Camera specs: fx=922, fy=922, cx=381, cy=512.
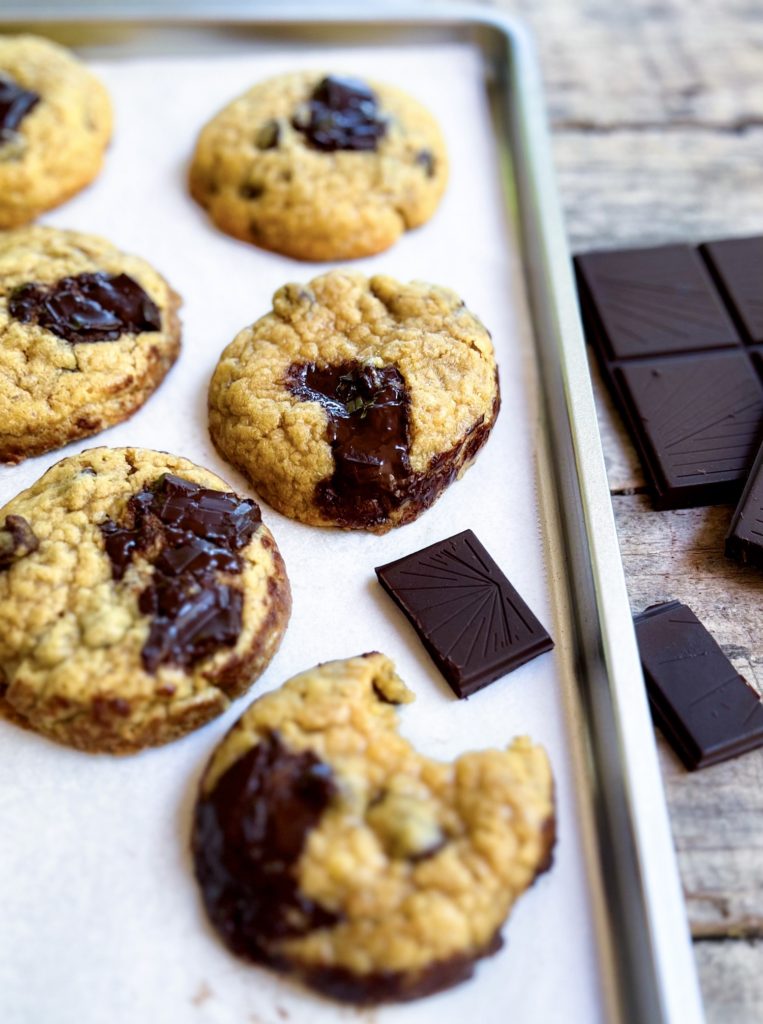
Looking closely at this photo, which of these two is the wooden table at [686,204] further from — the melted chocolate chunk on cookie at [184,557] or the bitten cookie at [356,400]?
the melted chocolate chunk on cookie at [184,557]

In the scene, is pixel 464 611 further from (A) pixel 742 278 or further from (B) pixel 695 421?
(A) pixel 742 278

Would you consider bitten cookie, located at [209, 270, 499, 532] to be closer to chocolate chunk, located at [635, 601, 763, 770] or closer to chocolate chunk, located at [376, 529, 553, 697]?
chocolate chunk, located at [376, 529, 553, 697]

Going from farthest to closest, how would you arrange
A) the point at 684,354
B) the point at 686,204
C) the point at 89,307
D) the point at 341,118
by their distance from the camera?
1. the point at 686,204
2. the point at 341,118
3. the point at 684,354
4. the point at 89,307

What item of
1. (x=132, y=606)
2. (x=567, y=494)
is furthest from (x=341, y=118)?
(x=132, y=606)

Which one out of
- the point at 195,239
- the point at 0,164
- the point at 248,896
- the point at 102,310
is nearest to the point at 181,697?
the point at 248,896

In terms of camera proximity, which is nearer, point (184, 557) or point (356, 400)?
point (184, 557)

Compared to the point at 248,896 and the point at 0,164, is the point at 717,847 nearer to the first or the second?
the point at 248,896

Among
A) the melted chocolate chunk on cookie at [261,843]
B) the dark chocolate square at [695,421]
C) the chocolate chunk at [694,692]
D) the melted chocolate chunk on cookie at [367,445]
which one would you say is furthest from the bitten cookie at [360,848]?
the dark chocolate square at [695,421]
